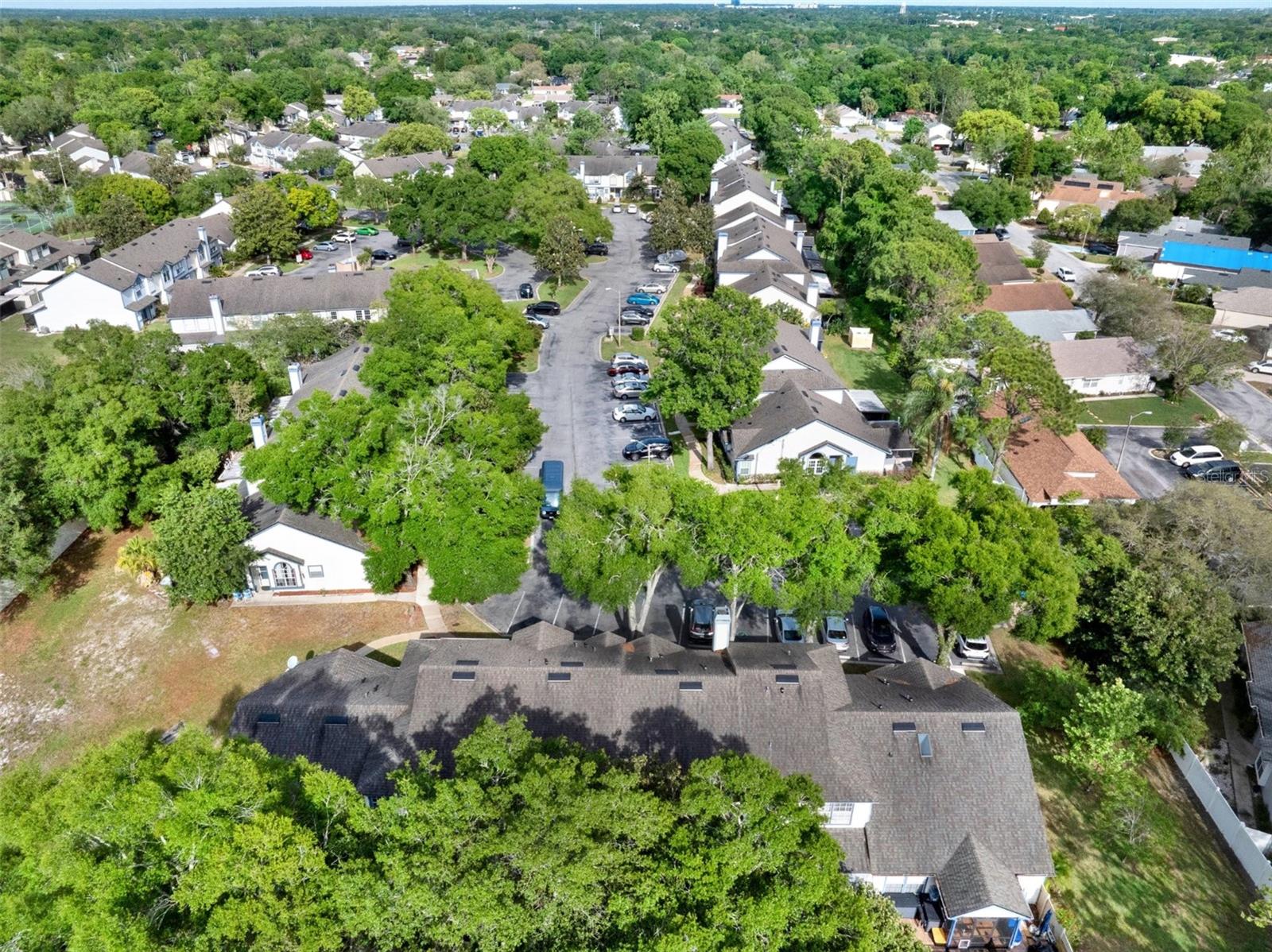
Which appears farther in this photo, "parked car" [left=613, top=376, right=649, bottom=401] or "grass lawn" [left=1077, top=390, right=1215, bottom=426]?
"parked car" [left=613, top=376, right=649, bottom=401]

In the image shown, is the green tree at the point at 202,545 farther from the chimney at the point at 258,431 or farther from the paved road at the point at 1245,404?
the paved road at the point at 1245,404

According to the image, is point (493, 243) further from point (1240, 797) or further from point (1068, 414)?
point (1240, 797)

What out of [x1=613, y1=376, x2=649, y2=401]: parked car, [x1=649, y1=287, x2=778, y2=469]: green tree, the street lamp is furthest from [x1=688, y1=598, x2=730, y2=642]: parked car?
the street lamp

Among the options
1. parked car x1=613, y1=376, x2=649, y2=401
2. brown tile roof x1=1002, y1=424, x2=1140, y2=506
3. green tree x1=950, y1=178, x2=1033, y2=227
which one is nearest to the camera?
brown tile roof x1=1002, y1=424, x2=1140, y2=506

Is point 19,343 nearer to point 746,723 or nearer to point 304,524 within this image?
point 304,524

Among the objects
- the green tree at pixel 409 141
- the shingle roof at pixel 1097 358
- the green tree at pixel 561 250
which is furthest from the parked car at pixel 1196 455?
the green tree at pixel 409 141

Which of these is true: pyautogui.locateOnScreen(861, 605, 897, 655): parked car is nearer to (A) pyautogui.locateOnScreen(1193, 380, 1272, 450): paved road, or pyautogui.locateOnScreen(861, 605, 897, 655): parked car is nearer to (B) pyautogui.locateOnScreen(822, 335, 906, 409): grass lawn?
(B) pyautogui.locateOnScreen(822, 335, 906, 409): grass lawn

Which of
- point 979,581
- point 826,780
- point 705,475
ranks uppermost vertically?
point 979,581

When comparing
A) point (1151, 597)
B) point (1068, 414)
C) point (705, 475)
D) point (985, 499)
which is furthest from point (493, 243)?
point (1151, 597)
